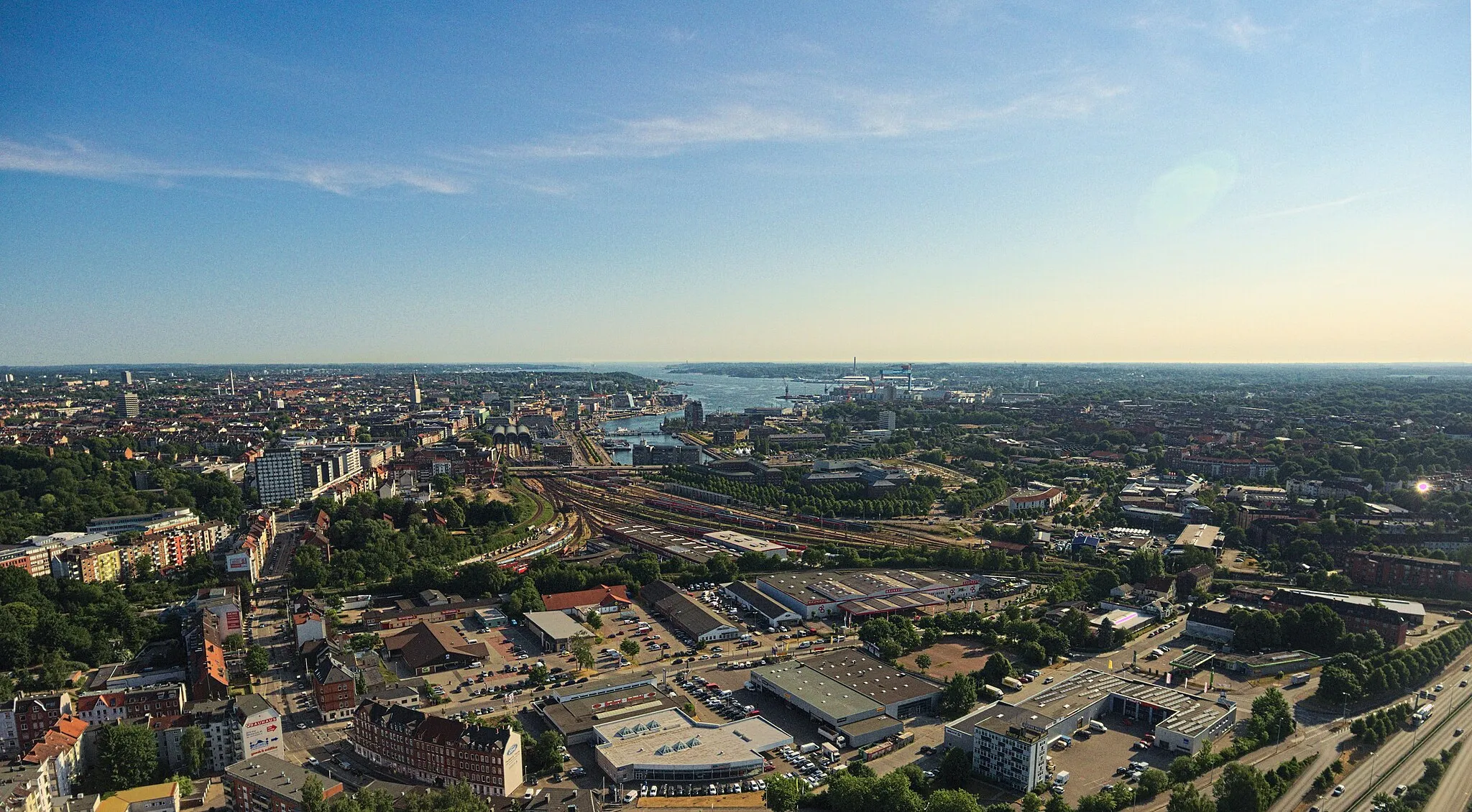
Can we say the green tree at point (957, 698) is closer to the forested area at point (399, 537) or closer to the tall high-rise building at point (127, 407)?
the forested area at point (399, 537)

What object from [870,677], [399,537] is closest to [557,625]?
[870,677]

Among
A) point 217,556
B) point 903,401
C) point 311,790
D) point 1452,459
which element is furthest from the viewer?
point 903,401

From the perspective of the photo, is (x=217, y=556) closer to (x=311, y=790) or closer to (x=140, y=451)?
→ (x=311, y=790)

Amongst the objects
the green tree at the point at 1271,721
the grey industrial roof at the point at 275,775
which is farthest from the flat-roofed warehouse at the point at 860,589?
the grey industrial roof at the point at 275,775

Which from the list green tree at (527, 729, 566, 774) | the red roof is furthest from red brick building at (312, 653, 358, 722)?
the red roof

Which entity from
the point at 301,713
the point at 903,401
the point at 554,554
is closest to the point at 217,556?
the point at 554,554

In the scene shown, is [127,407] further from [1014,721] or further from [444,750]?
[1014,721]

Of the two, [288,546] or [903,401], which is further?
[903,401]

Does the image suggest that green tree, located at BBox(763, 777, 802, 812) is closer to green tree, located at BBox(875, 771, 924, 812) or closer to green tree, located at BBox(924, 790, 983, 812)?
green tree, located at BBox(875, 771, 924, 812)

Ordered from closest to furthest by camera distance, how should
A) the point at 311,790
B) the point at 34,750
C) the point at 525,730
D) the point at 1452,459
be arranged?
the point at 311,790 < the point at 34,750 < the point at 525,730 < the point at 1452,459
